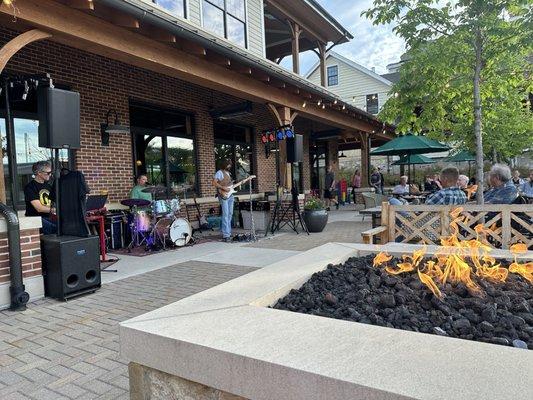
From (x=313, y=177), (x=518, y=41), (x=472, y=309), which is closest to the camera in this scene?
(x=472, y=309)

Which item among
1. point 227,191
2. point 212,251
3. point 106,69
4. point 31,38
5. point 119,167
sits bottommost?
point 212,251

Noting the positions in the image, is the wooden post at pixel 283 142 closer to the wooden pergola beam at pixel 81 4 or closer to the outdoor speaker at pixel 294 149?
the outdoor speaker at pixel 294 149

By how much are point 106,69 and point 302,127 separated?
330 inches

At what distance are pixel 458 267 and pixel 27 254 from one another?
412 cm

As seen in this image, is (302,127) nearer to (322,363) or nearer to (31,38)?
(31,38)

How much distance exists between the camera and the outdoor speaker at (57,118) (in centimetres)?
409

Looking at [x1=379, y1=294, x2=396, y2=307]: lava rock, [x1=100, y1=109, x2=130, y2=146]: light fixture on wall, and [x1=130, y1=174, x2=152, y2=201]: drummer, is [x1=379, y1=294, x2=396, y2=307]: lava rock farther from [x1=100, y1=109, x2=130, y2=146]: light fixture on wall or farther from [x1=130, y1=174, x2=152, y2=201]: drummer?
[x1=100, y1=109, x2=130, y2=146]: light fixture on wall

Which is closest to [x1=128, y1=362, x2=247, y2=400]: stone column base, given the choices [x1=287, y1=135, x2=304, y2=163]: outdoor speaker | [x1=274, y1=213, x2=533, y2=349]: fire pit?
[x1=274, y1=213, x2=533, y2=349]: fire pit

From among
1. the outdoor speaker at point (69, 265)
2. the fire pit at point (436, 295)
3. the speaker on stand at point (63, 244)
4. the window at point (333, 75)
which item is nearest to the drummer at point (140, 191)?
the speaker on stand at point (63, 244)

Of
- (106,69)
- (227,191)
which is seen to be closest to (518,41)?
(227,191)

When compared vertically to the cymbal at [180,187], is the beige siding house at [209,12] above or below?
above

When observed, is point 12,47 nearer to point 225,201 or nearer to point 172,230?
point 172,230

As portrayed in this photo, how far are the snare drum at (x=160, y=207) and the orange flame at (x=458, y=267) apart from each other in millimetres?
4628

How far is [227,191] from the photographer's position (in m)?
7.78
